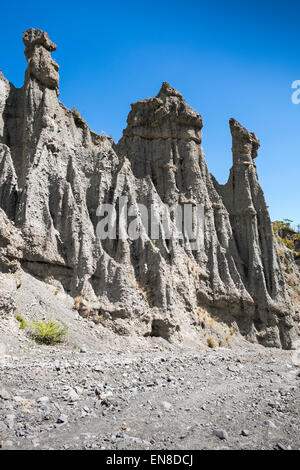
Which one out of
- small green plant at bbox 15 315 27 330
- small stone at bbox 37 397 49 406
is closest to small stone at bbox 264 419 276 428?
small stone at bbox 37 397 49 406

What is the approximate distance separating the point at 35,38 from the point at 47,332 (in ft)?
62.6

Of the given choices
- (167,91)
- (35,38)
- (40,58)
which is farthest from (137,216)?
(35,38)

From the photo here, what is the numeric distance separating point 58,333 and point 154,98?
67.5 ft

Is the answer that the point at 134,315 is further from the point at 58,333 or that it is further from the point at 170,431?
the point at 170,431

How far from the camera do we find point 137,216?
858 inches

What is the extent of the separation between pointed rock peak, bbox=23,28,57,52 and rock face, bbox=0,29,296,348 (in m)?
0.06

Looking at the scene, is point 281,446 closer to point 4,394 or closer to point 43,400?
point 43,400

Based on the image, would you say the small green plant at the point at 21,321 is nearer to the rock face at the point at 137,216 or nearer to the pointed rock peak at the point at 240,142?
the rock face at the point at 137,216

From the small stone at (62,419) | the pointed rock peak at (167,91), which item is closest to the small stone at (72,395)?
the small stone at (62,419)

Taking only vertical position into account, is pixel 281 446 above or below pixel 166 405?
below

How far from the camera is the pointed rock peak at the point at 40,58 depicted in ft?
74.0

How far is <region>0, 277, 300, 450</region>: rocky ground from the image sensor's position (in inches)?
286

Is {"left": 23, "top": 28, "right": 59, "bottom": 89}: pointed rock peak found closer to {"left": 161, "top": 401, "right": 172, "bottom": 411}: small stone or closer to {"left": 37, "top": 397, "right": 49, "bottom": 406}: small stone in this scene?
{"left": 37, "top": 397, "right": 49, "bottom": 406}: small stone

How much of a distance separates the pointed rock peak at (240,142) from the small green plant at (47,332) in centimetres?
2216
